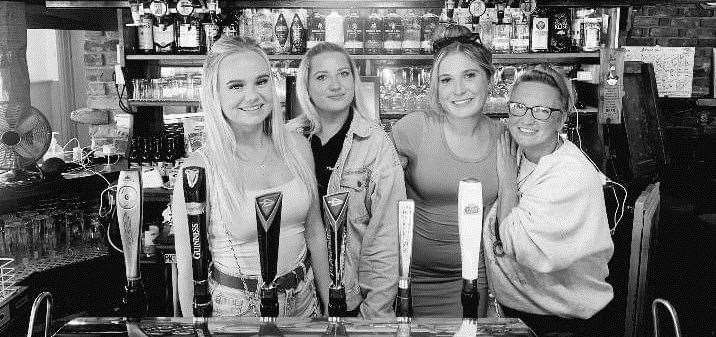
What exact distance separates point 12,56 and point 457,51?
3.41m

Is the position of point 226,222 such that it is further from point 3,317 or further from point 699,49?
point 699,49

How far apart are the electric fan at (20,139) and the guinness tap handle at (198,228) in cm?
298

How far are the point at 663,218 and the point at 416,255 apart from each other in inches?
125

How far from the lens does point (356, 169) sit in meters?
2.33

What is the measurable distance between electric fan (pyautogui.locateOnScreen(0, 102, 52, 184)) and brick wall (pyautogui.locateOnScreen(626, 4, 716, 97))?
4.70 meters

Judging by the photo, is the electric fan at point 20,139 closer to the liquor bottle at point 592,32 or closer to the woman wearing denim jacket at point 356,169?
the woman wearing denim jacket at point 356,169

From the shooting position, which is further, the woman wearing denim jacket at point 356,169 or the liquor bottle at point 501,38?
the liquor bottle at point 501,38

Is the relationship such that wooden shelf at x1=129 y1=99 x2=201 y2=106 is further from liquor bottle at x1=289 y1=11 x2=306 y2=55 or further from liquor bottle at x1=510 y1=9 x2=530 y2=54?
liquor bottle at x1=510 y1=9 x2=530 y2=54

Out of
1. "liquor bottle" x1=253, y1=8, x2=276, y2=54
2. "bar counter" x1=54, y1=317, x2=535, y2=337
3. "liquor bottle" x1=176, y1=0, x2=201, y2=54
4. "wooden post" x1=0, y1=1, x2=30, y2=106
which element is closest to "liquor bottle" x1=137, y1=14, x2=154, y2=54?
"liquor bottle" x1=176, y1=0, x2=201, y2=54

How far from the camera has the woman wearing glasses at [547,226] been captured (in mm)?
1823

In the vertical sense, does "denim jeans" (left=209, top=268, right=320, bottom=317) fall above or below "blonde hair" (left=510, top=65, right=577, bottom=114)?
below

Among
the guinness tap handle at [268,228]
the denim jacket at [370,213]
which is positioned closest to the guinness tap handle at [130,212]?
the guinness tap handle at [268,228]

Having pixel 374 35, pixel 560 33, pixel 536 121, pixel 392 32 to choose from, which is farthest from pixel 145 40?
pixel 536 121

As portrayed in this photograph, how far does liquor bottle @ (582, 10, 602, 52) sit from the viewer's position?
4.19 metres
